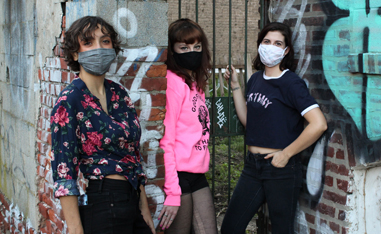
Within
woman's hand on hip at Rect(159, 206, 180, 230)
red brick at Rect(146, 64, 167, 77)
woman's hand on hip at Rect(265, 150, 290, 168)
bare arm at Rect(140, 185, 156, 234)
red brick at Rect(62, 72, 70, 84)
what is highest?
red brick at Rect(146, 64, 167, 77)

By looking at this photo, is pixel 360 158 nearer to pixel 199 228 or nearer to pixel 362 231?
pixel 362 231

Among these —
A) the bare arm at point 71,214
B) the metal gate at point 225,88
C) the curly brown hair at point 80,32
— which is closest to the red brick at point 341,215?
the metal gate at point 225,88

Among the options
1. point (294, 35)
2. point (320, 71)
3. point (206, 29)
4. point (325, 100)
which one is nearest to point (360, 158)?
point (325, 100)

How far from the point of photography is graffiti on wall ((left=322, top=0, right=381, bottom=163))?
2816mm

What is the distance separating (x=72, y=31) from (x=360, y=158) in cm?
214

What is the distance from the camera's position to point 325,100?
124 inches

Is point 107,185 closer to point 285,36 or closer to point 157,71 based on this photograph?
point 157,71

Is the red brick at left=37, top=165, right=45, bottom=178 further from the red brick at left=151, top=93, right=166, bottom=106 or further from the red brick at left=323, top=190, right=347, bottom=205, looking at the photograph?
the red brick at left=323, top=190, right=347, bottom=205

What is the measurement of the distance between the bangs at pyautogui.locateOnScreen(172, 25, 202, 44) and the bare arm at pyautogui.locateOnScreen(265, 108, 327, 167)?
3.24ft

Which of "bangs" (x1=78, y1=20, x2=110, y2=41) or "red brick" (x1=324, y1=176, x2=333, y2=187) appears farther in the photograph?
"red brick" (x1=324, y1=176, x2=333, y2=187)

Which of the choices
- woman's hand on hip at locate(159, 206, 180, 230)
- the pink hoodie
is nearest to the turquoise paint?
the pink hoodie

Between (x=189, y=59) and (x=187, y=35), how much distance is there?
0.17 m

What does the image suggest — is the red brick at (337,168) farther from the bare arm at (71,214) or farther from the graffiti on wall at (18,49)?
the graffiti on wall at (18,49)

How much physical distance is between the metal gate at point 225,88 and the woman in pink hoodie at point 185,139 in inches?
15.8
